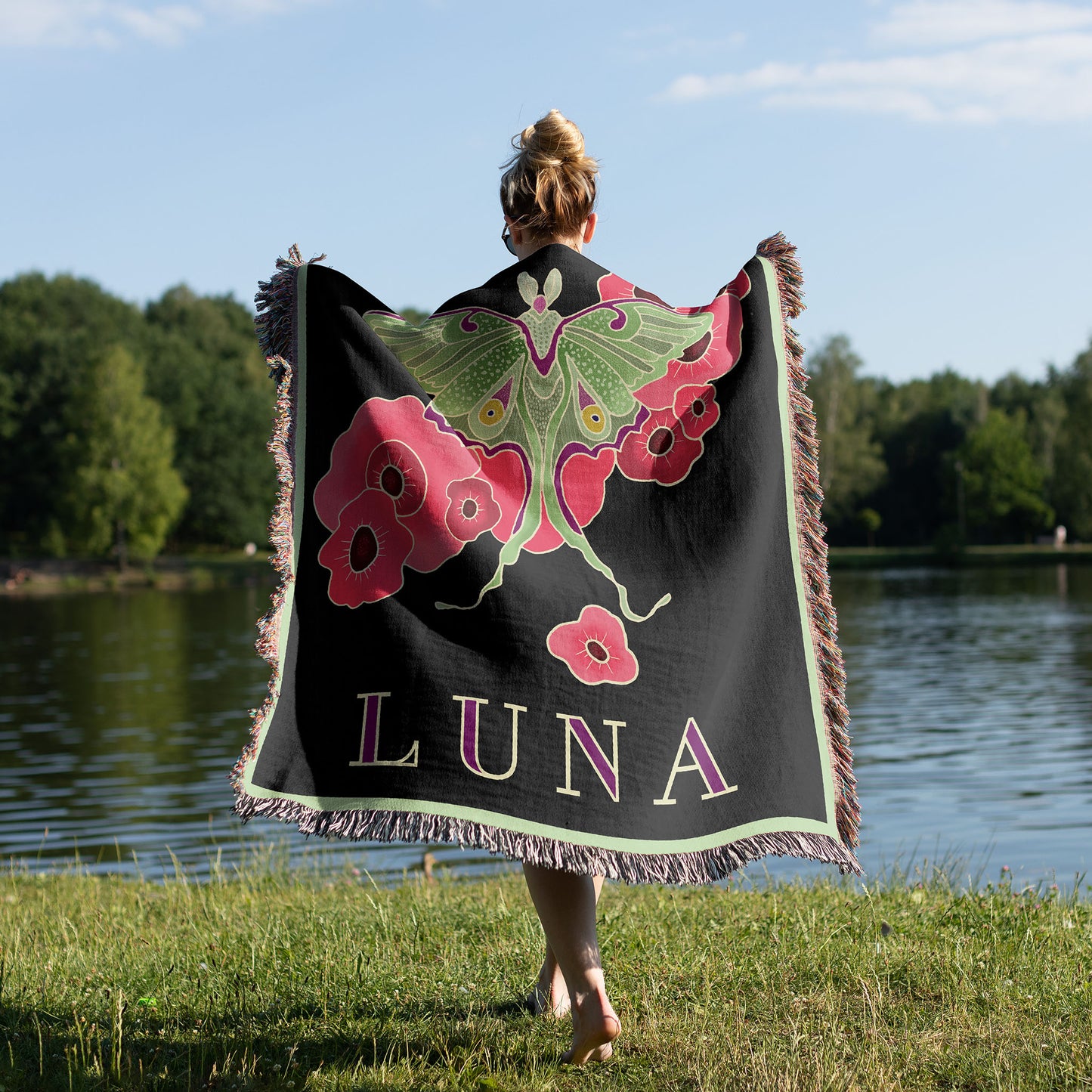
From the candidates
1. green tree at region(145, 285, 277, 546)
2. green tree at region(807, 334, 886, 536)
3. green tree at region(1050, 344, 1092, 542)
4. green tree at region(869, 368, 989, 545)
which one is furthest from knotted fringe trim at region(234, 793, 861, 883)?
green tree at region(869, 368, 989, 545)

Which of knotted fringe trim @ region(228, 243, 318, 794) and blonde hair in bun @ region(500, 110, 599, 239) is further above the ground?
blonde hair in bun @ region(500, 110, 599, 239)

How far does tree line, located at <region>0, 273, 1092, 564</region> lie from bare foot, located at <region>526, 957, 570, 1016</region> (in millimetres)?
59715

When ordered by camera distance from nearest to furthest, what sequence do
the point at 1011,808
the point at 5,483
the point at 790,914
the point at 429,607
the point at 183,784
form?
1. the point at 429,607
2. the point at 790,914
3. the point at 1011,808
4. the point at 183,784
5. the point at 5,483

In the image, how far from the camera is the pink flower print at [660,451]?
3545mm

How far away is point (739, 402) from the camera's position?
3.64 metres

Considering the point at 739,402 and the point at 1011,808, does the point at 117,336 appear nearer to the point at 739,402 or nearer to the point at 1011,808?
the point at 1011,808

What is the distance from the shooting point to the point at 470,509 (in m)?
3.42

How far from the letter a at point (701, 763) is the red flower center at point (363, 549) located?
37.9 inches

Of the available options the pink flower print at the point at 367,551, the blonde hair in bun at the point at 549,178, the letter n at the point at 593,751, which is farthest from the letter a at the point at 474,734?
the blonde hair in bun at the point at 549,178

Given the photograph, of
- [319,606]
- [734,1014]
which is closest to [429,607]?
[319,606]

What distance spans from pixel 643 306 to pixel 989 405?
93.8 meters

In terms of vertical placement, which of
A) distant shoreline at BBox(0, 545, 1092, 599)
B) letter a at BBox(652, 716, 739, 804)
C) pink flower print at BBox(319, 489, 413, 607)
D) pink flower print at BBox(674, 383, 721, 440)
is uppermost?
pink flower print at BBox(674, 383, 721, 440)

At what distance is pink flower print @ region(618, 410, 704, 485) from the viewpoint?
3.54 metres

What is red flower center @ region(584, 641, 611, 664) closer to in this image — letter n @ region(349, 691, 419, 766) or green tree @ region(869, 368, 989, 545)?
letter n @ region(349, 691, 419, 766)
